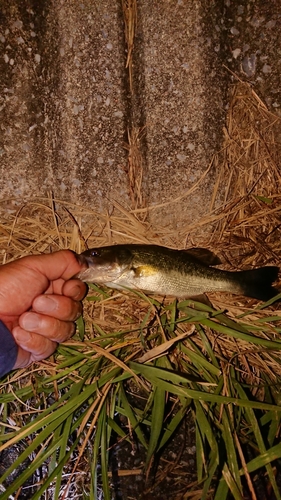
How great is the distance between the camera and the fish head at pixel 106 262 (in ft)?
7.23

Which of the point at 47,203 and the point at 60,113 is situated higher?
the point at 60,113

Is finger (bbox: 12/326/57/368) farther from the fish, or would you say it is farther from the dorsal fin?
the dorsal fin

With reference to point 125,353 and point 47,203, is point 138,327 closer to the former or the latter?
point 125,353

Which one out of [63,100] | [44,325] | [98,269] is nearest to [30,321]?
[44,325]

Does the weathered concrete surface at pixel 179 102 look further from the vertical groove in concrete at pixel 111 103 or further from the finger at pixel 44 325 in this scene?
the finger at pixel 44 325

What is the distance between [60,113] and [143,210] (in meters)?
0.81

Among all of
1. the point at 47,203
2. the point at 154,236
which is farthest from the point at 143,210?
the point at 47,203

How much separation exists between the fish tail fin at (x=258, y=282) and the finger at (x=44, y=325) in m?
1.04

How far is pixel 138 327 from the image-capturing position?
244 cm

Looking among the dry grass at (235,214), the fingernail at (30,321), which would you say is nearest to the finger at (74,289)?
the fingernail at (30,321)

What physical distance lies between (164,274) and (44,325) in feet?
2.34

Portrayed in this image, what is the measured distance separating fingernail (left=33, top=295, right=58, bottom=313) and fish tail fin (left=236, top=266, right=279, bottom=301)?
1.05 metres

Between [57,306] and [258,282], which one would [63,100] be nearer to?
[57,306]

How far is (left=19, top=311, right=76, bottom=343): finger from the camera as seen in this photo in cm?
224
